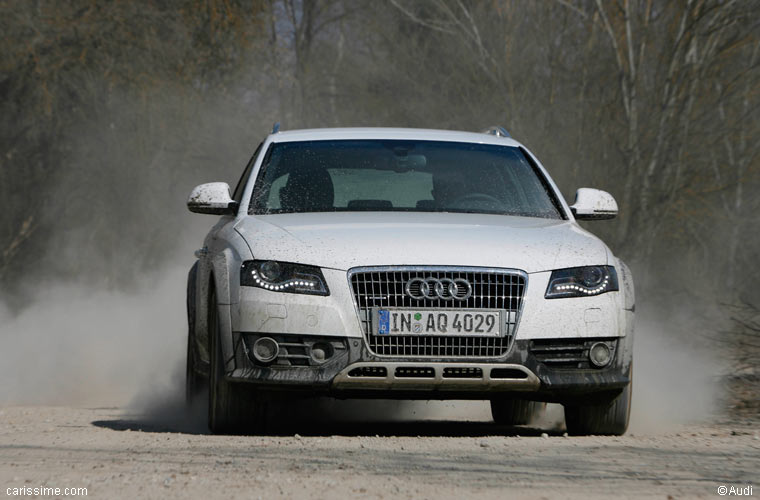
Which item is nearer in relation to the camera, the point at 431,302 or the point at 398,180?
the point at 431,302

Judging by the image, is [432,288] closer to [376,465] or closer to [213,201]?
[376,465]

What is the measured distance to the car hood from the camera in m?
6.27

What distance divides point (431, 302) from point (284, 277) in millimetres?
678

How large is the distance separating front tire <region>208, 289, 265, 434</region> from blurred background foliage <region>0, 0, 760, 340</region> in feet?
46.1

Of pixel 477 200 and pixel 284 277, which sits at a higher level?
pixel 477 200

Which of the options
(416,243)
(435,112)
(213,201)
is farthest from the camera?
(435,112)

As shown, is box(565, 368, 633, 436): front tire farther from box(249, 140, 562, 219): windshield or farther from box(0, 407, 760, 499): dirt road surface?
box(249, 140, 562, 219): windshield

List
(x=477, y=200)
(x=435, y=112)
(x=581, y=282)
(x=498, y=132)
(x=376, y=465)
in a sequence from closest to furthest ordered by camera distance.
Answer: (x=376, y=465) → (x=581, y=282) → (x=477, y=200) → (x=498, y=132) → (x=435, y=112)

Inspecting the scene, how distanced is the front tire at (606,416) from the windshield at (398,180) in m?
1.16

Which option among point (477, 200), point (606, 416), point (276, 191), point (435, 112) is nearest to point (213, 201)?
point (276, 191)

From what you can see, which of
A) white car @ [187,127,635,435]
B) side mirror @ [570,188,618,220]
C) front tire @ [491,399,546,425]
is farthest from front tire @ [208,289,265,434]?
front tire @ [491,399,546,425]

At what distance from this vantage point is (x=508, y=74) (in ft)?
79.0

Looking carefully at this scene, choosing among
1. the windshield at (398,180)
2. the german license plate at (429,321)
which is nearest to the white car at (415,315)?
the german license plate at (429,321)

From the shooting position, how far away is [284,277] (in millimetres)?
6277
